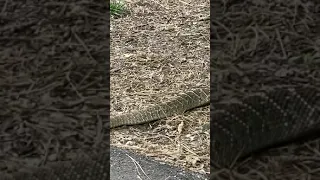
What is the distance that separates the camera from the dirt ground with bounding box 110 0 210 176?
8.96 feet

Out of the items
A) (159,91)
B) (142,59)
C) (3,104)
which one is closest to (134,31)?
(142,59)

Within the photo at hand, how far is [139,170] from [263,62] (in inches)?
26.5

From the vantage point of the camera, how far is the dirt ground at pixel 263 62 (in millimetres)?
1246

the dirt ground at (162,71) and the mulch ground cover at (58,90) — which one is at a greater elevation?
the mulch ground cover at (58,90)

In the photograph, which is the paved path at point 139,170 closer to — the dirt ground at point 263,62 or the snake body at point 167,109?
the dirt ground at point 263,62

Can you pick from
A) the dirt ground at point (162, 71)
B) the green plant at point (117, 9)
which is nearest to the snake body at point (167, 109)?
the dirt ground at point (162, 71)

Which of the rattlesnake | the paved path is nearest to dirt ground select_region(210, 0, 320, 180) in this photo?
the rattlesnake

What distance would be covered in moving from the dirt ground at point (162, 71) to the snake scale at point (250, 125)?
111cm

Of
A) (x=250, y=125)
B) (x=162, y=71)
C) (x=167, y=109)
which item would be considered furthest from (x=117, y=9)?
(x=250, y=125)

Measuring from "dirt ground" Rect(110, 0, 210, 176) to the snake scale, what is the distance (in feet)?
3.63

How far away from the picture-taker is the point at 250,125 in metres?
1.23

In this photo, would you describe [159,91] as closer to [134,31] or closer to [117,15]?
[134,31]

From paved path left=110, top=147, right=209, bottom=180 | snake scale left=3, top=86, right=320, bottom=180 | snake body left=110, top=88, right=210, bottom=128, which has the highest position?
snake scale left=3, top=86, right=320, bottom=180

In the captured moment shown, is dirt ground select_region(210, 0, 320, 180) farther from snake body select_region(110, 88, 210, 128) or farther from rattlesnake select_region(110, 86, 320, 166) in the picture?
snake body select_region(110, 88, 210, 128)
